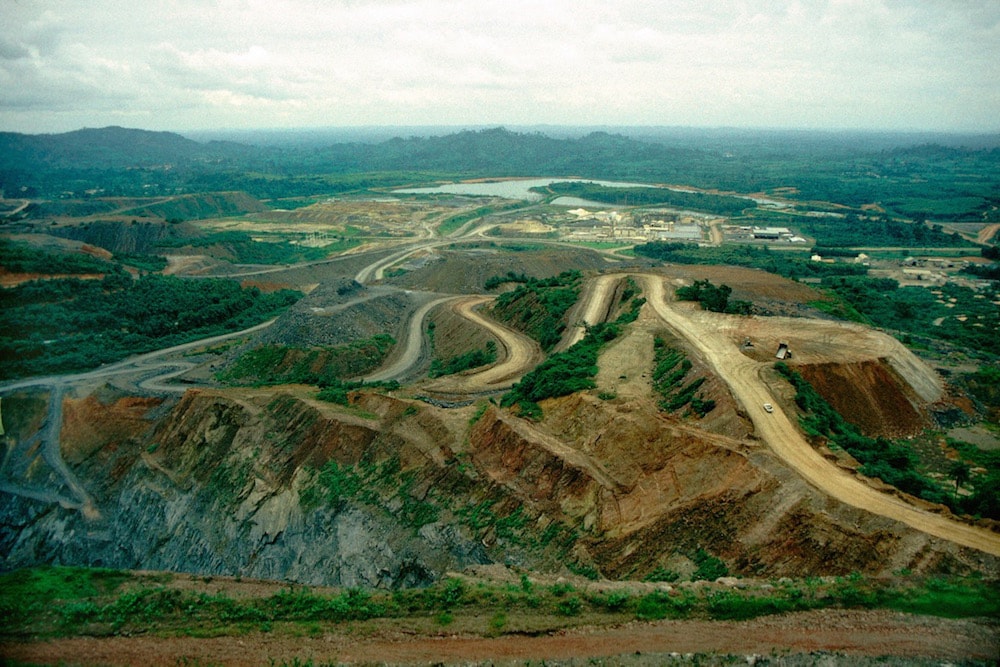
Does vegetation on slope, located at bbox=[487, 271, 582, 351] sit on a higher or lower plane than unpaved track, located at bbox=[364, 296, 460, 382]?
higher

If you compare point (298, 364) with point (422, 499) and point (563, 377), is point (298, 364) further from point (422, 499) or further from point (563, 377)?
point (422, 499)

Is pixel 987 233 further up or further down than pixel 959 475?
further down

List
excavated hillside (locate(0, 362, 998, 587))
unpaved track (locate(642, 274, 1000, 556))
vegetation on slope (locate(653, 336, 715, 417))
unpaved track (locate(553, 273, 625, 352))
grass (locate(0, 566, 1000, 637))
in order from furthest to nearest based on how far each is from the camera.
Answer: unpaved track (locate(553, 273, 625, 352)) → vegetation on slope (locate(653, 336, 715, 417)) → excavated hillside (locate(0, 362, 998, 587)) → unpaved track (locate(642, 274, 1000, 556)) → grass (locate(0, 566, 1000, 637))

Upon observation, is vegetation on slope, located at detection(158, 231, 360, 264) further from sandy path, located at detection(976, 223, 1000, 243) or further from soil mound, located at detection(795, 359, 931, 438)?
sandy path, located at detection(976, 223, 1000, 243)

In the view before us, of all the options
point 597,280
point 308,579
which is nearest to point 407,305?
point 597,280

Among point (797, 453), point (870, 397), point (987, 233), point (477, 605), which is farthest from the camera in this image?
point (987, 233)

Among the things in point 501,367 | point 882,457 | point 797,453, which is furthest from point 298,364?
point 882,457

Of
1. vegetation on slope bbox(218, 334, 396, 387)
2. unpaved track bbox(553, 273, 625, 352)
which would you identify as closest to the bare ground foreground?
unpaved track bbox(553, 273, 625, 352)

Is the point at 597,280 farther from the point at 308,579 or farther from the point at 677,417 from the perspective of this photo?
the point at 308,579
